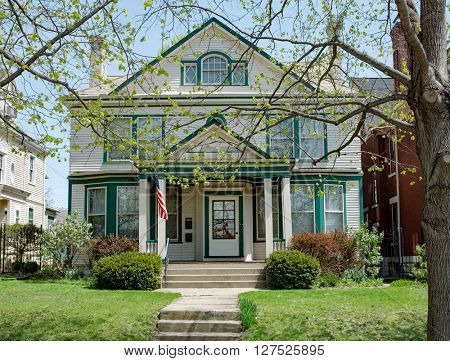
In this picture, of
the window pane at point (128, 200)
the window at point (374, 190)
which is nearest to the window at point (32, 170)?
the window pane at point (128, 200)

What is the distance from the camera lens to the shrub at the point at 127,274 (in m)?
15.2

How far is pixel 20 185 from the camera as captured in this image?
30.0 metres

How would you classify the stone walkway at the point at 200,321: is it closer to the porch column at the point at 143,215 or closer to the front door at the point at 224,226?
the porch column at the point at 143,215

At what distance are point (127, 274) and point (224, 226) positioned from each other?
5.65m

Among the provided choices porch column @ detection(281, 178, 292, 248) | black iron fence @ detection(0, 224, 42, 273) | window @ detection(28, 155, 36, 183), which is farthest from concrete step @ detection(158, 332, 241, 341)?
window @ detection(28, 155, 36, 183)

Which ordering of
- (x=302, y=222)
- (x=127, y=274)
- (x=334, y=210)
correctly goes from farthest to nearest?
1. (x=334, y=210)
2. (x=302, y=222)
3. (x=127, y=274)

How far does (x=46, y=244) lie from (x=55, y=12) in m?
10.4

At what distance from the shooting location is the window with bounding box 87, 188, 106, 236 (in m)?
20.3

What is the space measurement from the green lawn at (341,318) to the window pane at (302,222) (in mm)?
7779

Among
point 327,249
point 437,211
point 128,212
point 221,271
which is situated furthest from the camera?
point 128,212

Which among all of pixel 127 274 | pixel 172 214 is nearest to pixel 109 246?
pixel 172 214

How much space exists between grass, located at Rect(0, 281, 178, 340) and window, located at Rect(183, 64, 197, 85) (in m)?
9.88

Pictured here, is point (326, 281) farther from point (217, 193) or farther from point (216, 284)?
point (217, 193)

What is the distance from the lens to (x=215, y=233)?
65.8 feet
